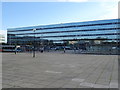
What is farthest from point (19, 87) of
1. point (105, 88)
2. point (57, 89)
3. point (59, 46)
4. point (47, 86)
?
point (59, 46)

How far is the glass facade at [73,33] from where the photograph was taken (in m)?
83.8

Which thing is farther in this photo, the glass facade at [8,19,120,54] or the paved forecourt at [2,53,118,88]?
the glass facade at [8,19,120,54]

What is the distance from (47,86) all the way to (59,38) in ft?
309

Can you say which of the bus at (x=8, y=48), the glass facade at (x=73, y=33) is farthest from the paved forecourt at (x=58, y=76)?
the glass facade at (x=73, y=33)

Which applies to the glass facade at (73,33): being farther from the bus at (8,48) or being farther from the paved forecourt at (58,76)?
the paved forecourt at (58,76)

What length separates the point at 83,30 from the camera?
92.2 m

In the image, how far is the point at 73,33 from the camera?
313 feet

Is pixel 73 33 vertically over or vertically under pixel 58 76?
over

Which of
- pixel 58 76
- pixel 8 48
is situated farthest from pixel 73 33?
pixel 58 76

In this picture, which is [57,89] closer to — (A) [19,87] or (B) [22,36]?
(A) [19,87]

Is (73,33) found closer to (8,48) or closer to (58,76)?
(8,48)

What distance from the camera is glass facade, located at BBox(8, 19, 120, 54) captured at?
275 feet

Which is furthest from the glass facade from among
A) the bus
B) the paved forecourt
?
the paved forecourt

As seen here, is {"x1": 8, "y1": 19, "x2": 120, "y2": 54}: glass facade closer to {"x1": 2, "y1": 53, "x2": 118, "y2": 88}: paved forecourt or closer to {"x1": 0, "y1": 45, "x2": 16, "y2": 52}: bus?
{"x1": 0, "y1": 45, "x2": 16, "y2": 52}: bus
